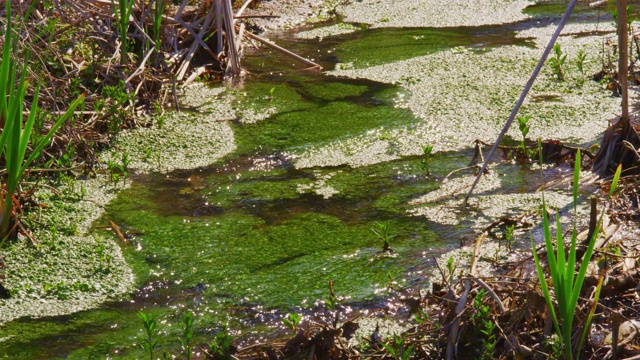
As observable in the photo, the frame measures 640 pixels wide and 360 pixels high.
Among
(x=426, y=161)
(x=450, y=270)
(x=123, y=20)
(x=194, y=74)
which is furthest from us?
(x=194, y=74)

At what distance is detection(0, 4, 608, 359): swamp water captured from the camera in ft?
8.04

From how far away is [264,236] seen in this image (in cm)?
303

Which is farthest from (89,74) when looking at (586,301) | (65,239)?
(586,301)

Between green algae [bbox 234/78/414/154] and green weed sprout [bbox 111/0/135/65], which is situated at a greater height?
green weed sprout [bbox 111/0/135/65]

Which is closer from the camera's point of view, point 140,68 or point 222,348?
point 222,348

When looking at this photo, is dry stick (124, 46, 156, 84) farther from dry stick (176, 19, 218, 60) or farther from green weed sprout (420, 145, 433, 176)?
green weed sprout (420, 145, 433, 176)

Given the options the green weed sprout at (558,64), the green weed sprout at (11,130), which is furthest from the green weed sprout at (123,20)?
the green weed sprout at (558,64)

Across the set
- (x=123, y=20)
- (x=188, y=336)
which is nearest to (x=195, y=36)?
(x=123, y=20)

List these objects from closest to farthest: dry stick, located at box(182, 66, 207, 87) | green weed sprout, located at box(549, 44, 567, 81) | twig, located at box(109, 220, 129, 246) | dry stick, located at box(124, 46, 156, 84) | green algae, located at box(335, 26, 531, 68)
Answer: twig, located at box(109, 220, 129, 246)
dry stick, located at box(124, 46, 156, 84)
green weed sprout, located at box(549, 44, 567, 81)
dry stick, located at box(182, 66, 207, 87)
green algae, located at box(335, 26, 531, 68)

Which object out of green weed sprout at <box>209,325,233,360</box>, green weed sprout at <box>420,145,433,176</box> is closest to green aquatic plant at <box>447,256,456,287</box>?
green weed sprout at <box>209,325,233,360</box>

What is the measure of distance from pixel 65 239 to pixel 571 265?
1908 mm

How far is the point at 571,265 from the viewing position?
6.14 feet

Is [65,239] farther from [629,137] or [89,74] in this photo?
[629,137]

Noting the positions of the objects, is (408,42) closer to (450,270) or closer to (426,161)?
(426,161)
